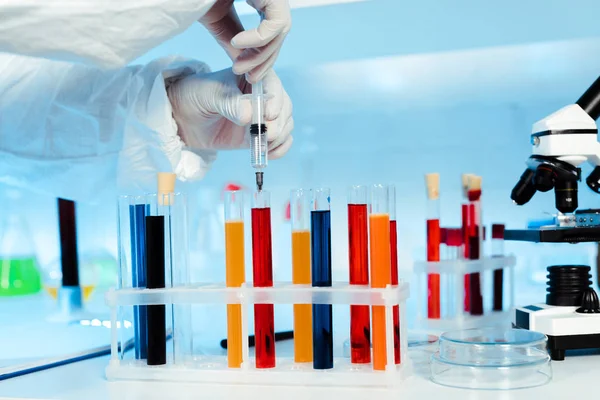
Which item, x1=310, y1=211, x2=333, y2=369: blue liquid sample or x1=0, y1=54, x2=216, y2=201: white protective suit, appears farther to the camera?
x1=0, y1=54, x2=216, y2=201: white protective suit

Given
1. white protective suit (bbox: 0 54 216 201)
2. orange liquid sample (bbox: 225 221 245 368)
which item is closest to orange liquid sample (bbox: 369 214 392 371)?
orange liquid sample (bbox: 225 221 245 368)

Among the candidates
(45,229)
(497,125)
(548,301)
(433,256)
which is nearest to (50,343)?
(433,256)

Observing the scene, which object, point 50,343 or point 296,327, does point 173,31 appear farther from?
point 50,343

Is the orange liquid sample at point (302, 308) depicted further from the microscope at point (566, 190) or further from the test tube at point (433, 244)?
the test tube at point (433, 244)

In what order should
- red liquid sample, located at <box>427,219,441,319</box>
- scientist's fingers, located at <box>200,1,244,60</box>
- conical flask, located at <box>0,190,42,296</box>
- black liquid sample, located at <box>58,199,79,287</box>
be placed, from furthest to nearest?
conical flask, located at <box>0,190,42,296</box> → black liquid sample, located at <box>58,199,79,287</box> → red liquid sample, located at <box>427,219,441,319</box> → scientist's fingers, located at <box>200,1,244,60</box>

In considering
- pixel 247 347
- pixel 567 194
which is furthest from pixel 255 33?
pixel 567 194

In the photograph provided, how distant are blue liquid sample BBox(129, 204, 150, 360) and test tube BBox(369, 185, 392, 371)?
1.24ft

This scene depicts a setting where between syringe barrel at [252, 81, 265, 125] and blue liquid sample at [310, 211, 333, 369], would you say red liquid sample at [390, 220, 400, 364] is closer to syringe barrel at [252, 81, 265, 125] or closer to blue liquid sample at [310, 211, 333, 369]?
blue liquid sample at [310, 211, 333, 369]

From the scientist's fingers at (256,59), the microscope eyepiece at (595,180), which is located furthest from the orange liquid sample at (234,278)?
the microscope eyepiece at (595,180)

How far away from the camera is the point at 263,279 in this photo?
112 cm

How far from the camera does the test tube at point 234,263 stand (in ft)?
3.65

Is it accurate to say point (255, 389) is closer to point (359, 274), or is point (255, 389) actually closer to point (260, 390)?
point (260, 390)

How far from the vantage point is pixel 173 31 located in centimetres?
118

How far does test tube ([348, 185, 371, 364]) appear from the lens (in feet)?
3.56
